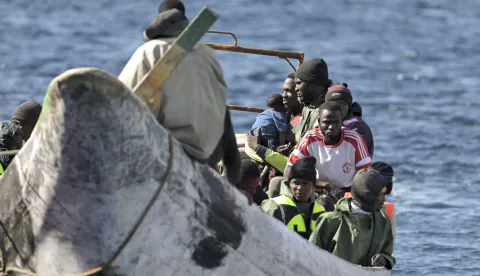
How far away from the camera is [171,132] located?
275 inches

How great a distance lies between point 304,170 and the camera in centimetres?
888

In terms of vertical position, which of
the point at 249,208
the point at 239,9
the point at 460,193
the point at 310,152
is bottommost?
the point at 239,9

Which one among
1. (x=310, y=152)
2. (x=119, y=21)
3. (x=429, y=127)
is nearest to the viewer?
(x=310, y=152)

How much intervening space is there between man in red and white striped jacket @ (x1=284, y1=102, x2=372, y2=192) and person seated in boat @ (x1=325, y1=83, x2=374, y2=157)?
1.08 ft

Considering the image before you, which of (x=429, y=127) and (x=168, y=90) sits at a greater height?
(x=168, y=90)

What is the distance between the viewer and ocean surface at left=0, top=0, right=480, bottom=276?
54.1 feet

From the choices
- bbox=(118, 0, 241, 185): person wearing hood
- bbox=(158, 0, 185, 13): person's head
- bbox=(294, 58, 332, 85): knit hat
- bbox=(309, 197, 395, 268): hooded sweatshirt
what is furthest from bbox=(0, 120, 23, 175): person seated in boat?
bbox=(118, 0, 241, 185): person wearing hood

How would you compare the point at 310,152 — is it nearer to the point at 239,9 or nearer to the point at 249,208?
the point at 249,208

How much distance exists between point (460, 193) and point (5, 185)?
39.8ft

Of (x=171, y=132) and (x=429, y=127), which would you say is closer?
(x=171, y=132)

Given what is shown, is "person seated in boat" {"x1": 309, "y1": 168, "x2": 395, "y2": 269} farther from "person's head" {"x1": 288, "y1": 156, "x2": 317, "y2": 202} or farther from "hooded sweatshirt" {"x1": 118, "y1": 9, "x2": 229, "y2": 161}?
"hooded sweatshirt" {"x1": 118, "y1": 9, "x2": 229, "y2": 161}

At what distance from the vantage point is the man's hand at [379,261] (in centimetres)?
870

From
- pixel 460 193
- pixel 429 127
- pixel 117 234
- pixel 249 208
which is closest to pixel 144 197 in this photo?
pixel 117 234

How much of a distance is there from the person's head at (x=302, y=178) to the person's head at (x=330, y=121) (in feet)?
1.88
